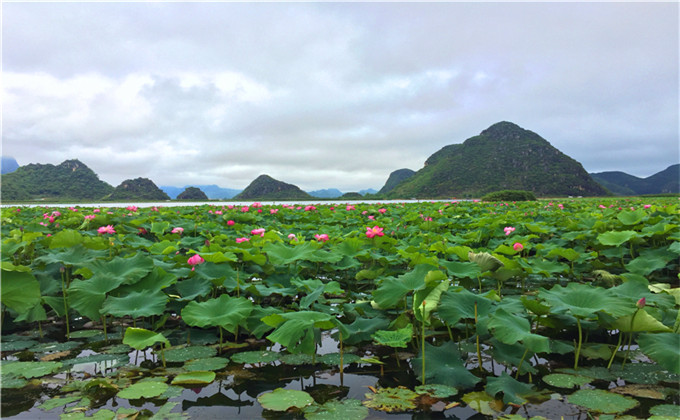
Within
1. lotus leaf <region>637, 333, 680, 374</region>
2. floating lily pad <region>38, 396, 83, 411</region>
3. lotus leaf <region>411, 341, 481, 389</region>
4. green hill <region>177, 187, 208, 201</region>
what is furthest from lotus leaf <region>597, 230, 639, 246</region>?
green hill <region>177, 187, 208, 201</region>

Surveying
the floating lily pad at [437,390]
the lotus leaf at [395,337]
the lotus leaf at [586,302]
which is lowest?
the floating lily pad at [437,390]

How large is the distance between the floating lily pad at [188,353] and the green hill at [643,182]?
6305 inches

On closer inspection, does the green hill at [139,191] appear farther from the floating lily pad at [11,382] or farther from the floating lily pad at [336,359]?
the floating lily pad at [336,359]

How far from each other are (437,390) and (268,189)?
87.5m

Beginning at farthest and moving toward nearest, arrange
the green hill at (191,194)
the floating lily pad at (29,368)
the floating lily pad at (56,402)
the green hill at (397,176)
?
the green hill at (397,176) → the green hill at (191,194) → the floating lily pad at (29,368) → the floating lily pad at (56,402)

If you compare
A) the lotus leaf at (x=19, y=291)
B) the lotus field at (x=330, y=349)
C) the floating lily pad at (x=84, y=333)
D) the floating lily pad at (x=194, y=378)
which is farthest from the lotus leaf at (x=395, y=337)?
the lotus leaf at (x=19, y=291)

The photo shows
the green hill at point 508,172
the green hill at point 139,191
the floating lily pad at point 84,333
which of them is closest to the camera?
the floating lily pad at point 84,333

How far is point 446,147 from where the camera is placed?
106688 mm

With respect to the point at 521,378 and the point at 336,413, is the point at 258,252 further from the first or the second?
the point at 521,378

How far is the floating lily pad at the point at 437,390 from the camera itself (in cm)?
177

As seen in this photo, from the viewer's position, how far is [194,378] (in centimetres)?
187

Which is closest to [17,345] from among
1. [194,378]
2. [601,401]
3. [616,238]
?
[194,378]

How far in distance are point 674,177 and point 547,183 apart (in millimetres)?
120197

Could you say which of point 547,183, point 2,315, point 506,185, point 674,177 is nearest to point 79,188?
point 2,315
